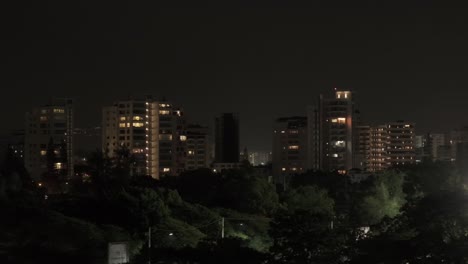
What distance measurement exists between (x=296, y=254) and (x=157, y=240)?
14.0ft

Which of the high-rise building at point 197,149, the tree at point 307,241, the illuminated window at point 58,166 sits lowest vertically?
the tree at point 307,241

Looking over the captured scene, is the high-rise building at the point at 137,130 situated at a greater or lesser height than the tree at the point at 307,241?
greater

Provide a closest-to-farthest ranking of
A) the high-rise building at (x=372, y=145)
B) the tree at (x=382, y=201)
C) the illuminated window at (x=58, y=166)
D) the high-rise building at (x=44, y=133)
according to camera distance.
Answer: the tree at (x=382, y=201) → the illuminated window at (x=58, y=166) → the high-rise building at (x=44, y=133) → the high-rise building at (x=372, y=145)

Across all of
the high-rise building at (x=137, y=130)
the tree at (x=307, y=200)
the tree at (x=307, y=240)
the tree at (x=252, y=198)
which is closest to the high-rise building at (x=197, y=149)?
the high-rise building at (x=137, y=130)

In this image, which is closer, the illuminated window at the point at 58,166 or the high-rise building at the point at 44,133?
the illuminated window at the point at 58,166

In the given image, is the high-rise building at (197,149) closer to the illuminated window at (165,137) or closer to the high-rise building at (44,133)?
the illuminated window at (165,137)

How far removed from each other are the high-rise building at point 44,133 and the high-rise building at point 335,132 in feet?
51.5

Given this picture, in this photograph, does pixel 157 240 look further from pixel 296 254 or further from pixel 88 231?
pixel 296 254

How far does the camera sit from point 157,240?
47.8ft

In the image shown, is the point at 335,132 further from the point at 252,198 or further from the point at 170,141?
the point at 252,198

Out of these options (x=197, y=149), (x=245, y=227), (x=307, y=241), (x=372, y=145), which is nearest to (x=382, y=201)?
(x=245, y=227)

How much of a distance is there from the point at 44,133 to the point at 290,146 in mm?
17594

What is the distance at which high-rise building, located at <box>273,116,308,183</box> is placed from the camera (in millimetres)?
50500

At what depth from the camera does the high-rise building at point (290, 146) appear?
5050cm
